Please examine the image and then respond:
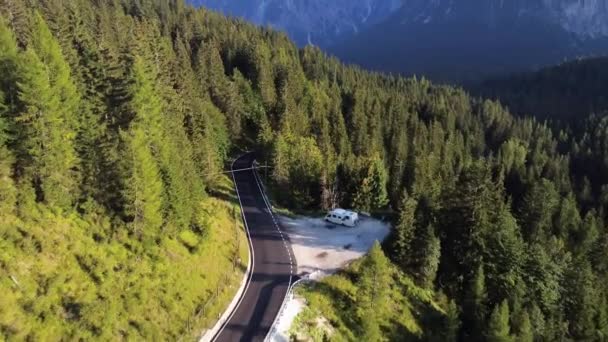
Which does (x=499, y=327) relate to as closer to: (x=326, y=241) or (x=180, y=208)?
(x=326, y=241)

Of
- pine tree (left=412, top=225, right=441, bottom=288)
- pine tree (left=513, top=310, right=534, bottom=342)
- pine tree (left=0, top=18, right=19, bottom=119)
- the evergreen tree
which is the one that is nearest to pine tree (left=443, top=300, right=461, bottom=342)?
pine tree (left=412, top=225, right=441, bottom=288)

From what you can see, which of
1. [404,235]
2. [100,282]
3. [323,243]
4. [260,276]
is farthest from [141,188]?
[404,235]

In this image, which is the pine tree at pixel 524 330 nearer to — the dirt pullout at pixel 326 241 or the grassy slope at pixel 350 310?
the grassy slope at pixel 350 310

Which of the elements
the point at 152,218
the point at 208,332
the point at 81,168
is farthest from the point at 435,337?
the point at 81,168

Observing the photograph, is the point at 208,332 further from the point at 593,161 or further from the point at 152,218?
the point at 593,161

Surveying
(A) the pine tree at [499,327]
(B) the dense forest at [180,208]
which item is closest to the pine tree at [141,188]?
(B) the dense forest at [180,208]

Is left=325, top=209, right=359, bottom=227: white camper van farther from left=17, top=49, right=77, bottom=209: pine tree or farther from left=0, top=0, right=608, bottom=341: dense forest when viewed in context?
left=17, top=49, right=77, bottom=209: pine tree
